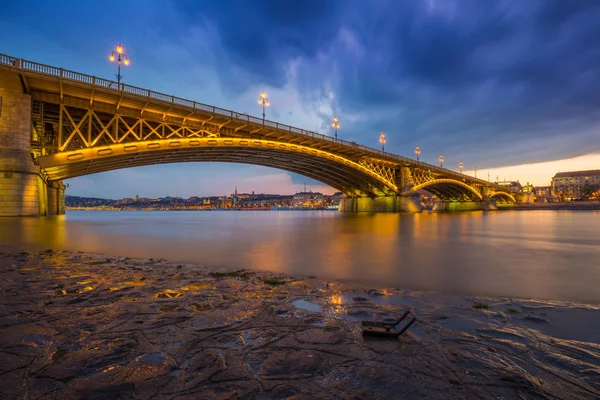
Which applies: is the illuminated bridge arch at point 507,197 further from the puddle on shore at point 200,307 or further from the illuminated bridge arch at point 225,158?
the puddle on shore at point 200,307

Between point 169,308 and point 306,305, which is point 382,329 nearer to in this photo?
point 306,305

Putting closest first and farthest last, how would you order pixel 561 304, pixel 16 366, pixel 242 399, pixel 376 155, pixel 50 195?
pixel 242 399, pixel 16 366, pixel 561 304, pixel 50 195, pixel 376 155

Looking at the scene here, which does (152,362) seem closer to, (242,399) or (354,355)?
(242,399)

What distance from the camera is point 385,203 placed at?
62.4 metres

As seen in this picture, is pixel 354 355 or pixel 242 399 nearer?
pixel 242 399

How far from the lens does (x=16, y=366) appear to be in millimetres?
2305

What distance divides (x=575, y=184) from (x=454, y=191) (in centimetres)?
11696

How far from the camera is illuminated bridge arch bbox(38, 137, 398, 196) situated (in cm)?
2696

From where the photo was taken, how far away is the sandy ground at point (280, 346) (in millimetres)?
2098

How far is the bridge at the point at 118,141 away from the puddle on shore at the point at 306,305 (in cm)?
2786

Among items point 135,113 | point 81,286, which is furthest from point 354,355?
point 135,113

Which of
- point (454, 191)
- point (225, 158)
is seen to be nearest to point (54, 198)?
point (225, 158)

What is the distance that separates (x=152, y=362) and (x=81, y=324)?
4.91ft

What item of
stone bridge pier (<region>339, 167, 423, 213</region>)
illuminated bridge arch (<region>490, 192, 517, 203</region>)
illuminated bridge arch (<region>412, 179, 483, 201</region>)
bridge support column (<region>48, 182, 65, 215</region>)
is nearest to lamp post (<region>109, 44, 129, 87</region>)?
bridge support column (<region>48, 182, 65, 215</region>)
